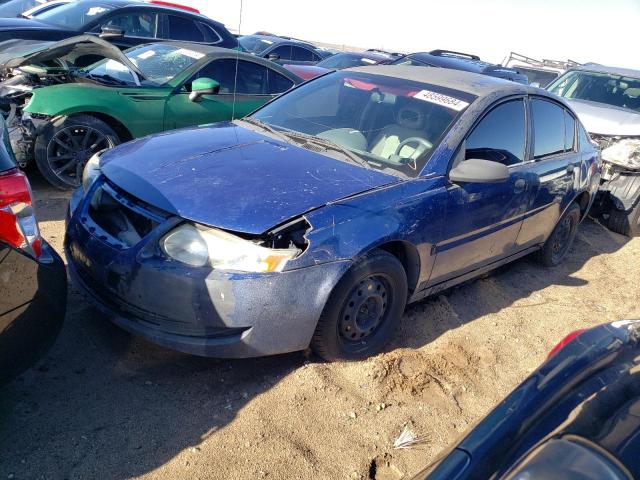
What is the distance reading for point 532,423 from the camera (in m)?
1.58

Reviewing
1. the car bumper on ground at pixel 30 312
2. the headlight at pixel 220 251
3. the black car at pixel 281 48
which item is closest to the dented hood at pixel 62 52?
the headlight at pixel 220 251

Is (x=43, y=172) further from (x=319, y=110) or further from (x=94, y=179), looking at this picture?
(x=319, y=110)

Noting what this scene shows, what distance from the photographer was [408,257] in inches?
129

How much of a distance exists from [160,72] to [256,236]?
400 centimetres

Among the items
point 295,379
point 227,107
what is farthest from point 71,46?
point 295,379

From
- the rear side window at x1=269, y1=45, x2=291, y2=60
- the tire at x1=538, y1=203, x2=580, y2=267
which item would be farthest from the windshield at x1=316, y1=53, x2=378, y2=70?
the tire at x1=538, y1=203, x2=580, y2=267

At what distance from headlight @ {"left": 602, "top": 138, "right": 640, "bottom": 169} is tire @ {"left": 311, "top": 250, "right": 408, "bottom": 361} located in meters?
4.64

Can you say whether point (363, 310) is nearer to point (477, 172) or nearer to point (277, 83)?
point (477, 172)

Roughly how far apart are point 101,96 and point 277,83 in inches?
89.6

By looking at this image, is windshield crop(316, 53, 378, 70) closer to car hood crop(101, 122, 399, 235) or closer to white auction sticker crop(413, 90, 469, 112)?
white auction sticker crop(413, 90, 469, 112)

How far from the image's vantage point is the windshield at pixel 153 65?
18.9 ft

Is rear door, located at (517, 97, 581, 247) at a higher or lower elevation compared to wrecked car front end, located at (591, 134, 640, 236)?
higher

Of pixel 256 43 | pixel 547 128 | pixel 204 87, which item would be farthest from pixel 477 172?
pixel 256 43

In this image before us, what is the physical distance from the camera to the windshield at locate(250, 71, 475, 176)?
346 centimetres
